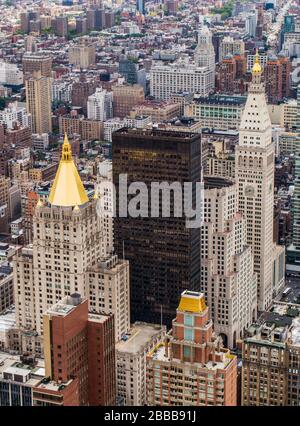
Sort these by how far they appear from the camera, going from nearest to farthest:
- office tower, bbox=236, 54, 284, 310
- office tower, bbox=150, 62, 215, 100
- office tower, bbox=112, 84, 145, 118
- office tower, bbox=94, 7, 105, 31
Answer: office tower, bbox=236, 54, 284, 310, office tower, bbox=112, 84, 145, 118, office tower, bbox=150, 62, 215, 100, office tower, bbox=94, 7, 105, 31

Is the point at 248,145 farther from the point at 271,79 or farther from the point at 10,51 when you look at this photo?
the point at 10,51

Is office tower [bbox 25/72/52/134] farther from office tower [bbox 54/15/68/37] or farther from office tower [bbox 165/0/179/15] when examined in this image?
office tower [bbox 165/0/179/15]

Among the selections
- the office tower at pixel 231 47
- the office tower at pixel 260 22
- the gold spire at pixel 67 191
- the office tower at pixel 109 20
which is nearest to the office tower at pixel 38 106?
the office tower at pixel 231 47

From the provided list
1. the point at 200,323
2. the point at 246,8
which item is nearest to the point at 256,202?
the point at 200,323

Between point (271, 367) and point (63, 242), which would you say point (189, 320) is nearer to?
point (271, 367)

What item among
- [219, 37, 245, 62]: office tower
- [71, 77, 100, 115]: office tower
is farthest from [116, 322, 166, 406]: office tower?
[219, 37, 245, 62]: office tower

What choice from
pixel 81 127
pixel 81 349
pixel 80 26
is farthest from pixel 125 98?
pixel 81 349
